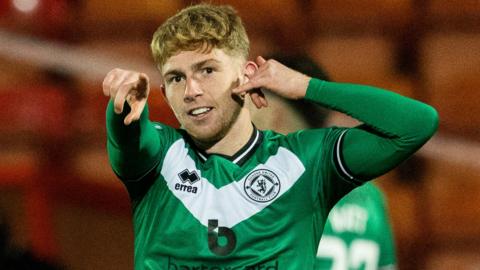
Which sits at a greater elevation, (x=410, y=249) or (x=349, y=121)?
(x=349, y=121)

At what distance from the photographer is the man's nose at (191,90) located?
59.8 inches

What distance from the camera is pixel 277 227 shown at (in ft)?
4.97

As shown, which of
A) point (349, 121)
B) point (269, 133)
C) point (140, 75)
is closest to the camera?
point (140, 75)

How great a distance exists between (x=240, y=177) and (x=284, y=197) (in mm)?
97

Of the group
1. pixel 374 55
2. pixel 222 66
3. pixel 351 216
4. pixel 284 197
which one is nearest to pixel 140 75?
pixel 222 66

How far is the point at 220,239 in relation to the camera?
1501 mm

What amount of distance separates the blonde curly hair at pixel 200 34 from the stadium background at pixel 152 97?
64.4 inches

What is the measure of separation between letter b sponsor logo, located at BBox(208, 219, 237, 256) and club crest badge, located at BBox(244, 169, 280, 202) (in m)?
0.09

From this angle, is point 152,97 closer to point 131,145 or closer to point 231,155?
point 231,155

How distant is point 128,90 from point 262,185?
0.33 m

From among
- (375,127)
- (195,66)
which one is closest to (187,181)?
(195,66)

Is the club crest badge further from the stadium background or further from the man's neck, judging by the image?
the stadium background

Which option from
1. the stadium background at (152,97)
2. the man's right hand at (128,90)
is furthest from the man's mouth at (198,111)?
the stadium background at (152,97)

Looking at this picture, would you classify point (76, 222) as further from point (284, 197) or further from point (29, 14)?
point (284, 197)
